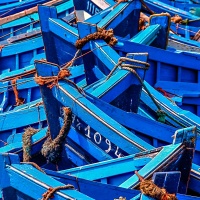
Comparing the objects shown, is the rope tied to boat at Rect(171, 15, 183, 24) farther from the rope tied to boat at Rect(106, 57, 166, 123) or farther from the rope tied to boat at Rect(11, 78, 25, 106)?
the rope tied to boat at Rect(106, 57, 166, 123)

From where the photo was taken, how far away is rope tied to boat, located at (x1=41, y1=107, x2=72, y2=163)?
219 inches

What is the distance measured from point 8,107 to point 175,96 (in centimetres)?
221

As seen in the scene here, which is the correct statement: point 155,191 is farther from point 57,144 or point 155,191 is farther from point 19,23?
point 19,23

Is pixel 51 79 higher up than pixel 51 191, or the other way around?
pixel 51 79

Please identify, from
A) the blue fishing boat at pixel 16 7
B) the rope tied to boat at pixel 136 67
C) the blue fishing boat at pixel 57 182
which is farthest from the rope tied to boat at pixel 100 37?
the blue fishing boat at pixel 16 7

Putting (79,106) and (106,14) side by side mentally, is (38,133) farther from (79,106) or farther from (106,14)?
(106,14)

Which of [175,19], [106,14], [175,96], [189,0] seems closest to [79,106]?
[175,96]

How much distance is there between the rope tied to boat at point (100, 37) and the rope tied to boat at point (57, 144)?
5.21ft

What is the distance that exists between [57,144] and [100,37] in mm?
1759

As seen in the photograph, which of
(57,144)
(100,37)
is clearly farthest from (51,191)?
(100,37)

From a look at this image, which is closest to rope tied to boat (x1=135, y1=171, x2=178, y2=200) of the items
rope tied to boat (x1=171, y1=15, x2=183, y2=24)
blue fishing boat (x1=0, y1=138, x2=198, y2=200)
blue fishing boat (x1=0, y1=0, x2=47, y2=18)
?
blue fishing boat (x1=0, y1=138, x2=198, y2=200)

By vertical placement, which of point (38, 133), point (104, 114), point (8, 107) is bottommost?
point (8, 107)

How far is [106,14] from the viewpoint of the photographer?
8.05m

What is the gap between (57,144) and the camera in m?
5.66
